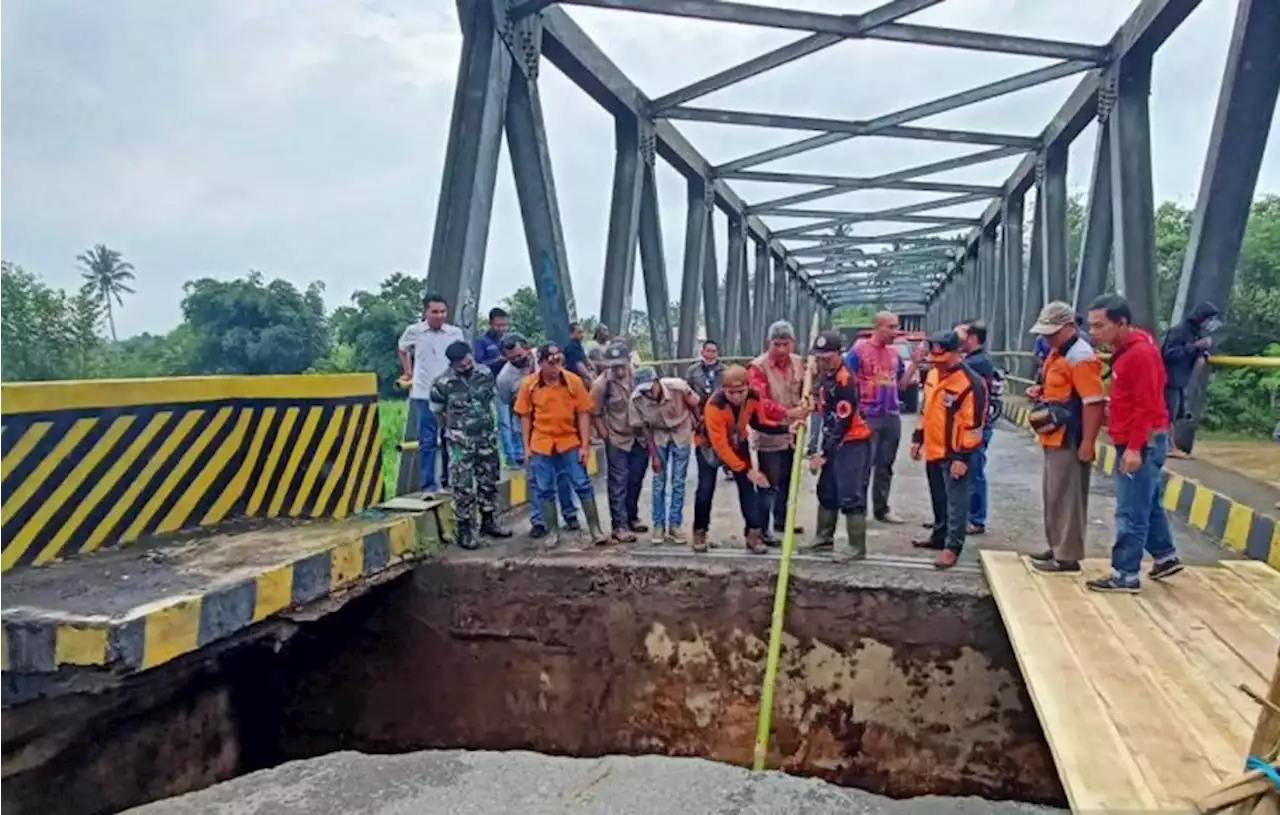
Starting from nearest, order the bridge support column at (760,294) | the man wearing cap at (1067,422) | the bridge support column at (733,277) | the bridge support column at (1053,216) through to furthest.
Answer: the man wearing cap at (1067,422), the bridge support column at (1053,216), the bridge support column at (733,277), the bridge support column at (760,294)

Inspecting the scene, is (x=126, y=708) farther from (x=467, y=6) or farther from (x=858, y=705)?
(x=467, y=6)

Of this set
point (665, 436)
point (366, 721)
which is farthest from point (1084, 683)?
point (366, 721)

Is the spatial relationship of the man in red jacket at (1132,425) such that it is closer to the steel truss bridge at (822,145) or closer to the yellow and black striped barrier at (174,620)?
the steel truss bridge at (822,145)

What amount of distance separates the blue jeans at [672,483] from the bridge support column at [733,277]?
40.6 ft

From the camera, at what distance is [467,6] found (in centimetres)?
721

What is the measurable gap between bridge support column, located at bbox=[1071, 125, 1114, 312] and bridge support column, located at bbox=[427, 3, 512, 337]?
240 inches

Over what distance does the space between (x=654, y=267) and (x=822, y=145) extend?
3.30 m

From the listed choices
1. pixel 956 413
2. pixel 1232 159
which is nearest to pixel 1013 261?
pixel 1232 159

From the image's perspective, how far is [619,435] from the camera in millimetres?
6289

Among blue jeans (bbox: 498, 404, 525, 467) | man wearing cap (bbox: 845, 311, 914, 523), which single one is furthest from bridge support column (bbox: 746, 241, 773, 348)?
man wearing cap (bbox: 845, 311, 914, 523)

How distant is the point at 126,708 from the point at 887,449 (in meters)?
5.09

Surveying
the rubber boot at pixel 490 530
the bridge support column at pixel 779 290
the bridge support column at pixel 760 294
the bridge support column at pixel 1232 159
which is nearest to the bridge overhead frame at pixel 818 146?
the bridge support column at pixel 1232 159

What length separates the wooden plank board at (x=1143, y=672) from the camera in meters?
2.74

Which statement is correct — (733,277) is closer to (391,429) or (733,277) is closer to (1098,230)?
(391,429)
